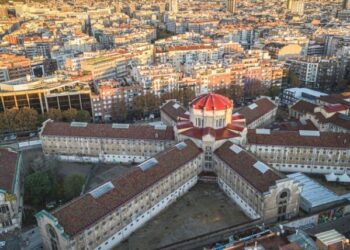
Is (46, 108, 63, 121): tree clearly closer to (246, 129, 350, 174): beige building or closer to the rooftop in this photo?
the rooftop

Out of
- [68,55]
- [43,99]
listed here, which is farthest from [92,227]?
[68,55]

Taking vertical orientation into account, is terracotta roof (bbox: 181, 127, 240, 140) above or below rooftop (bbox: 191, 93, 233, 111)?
below

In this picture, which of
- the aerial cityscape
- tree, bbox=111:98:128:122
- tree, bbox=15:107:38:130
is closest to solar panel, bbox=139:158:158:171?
the aerial cityscape

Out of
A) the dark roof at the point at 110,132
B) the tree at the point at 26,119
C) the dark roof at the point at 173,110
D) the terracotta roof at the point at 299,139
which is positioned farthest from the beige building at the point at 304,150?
the tree at the point at 26,119

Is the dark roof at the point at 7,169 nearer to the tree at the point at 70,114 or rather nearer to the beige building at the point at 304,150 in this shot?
the tree at the point at 70,114

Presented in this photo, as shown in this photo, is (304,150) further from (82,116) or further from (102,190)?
(82,116)
